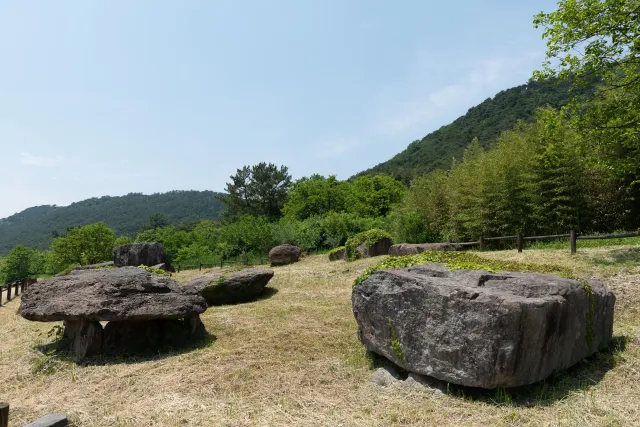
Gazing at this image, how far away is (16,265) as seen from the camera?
40625mm

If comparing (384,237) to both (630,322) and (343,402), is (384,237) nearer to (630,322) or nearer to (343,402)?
(630,322)

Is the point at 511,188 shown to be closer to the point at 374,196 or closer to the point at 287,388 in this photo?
the point at 287,388

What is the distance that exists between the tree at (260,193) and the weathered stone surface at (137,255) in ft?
80.1

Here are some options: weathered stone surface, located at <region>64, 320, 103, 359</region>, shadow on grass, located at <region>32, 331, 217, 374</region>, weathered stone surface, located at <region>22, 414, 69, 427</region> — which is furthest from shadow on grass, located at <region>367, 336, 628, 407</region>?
weathered stone surface, located at <region>64, 320, 103, 359</region>

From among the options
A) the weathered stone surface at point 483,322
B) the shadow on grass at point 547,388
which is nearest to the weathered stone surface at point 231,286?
the weathered stone surface at point 483,322

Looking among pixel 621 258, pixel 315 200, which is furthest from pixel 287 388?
pixel 315 200

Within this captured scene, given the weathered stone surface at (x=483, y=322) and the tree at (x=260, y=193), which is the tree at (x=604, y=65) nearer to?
the weathered stone surface at (x=483, y=322)

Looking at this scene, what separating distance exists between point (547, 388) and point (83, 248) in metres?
33.7

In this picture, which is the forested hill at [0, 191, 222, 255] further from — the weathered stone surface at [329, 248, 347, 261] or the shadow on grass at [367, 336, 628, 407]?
the shadow on grass at [367, 336, 628, 407]

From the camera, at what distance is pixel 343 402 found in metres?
4.61

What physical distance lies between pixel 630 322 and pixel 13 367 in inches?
374

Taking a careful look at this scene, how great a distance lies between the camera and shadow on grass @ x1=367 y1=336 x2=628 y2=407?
4301 mm

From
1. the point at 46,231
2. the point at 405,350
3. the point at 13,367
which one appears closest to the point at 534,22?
the point at 405,350

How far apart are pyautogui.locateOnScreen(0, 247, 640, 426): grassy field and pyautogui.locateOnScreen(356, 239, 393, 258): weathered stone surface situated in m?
9.62
